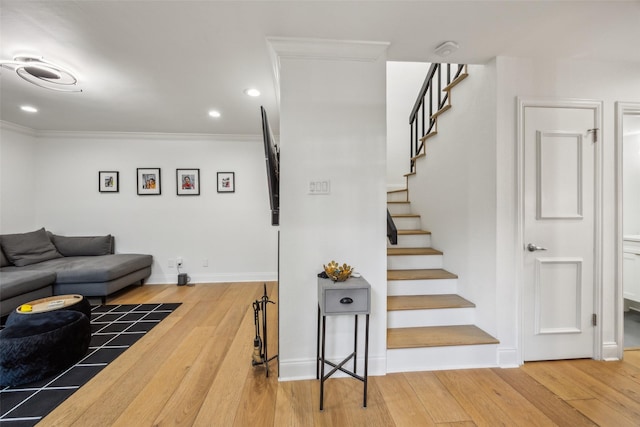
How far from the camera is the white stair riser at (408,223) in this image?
10.7 ft

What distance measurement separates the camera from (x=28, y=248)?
345cm

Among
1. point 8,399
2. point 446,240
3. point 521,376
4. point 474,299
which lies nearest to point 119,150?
point 8,399

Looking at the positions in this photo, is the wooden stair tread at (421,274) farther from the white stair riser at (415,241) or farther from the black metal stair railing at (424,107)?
the black metal stair railing at (424,107)

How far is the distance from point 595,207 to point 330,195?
6.88ft

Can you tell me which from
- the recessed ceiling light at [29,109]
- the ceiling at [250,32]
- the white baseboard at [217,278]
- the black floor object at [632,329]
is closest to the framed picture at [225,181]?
the white baseboard at [217,278]

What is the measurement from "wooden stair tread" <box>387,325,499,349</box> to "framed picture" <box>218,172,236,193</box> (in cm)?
331

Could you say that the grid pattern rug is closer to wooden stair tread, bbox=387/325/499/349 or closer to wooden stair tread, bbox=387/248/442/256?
wooden stair tread, bbox=387/325/499/349

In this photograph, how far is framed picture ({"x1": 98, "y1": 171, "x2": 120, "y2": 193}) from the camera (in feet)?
13.5

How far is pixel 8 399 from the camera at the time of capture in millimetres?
1624

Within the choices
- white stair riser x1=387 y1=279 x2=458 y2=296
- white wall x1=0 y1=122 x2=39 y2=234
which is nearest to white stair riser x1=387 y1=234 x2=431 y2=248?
white stair riser x1=387 y1=279 x2=458 y2=296

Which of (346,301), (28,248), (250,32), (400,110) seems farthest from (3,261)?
(400,110)

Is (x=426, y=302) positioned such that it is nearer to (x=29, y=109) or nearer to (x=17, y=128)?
(x=29, y=109)

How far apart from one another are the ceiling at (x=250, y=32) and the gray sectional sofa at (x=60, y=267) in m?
2.06

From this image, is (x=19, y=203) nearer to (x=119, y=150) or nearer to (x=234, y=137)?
(x=119, y=150)
